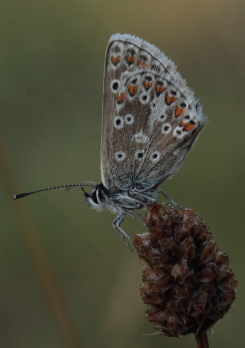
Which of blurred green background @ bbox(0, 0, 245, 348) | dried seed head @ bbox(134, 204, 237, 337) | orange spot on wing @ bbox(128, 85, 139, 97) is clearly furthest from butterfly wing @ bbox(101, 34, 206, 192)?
blurred green background @ bbox(0, 0, 245, 348)

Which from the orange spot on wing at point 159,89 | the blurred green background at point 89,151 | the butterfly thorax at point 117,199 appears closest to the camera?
the butterfly thorax at point 117,199

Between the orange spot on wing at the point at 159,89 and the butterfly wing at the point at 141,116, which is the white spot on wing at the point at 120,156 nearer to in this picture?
the butterfly wing at the point at 141,116

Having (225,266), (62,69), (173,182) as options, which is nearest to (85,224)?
(173,182)

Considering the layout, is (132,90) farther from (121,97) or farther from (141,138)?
(141,138)

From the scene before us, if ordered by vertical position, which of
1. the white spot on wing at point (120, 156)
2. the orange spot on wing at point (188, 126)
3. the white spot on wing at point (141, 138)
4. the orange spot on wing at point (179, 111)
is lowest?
the white spot on wing at point (120, 156)

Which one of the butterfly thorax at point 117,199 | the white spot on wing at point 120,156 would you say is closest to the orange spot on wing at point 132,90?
the white spot on wing at point 120,156

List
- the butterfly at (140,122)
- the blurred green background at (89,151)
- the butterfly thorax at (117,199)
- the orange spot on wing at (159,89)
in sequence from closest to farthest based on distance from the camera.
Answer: the butterfly thorax at (117,199) < the butterfly at (140,122) < the orange spot on wing at (159,89) < the blurred green background at (89,151)

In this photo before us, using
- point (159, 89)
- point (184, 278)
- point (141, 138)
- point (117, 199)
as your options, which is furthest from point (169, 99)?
point (184, 278)

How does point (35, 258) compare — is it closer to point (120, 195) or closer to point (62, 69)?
point (120, 195)
